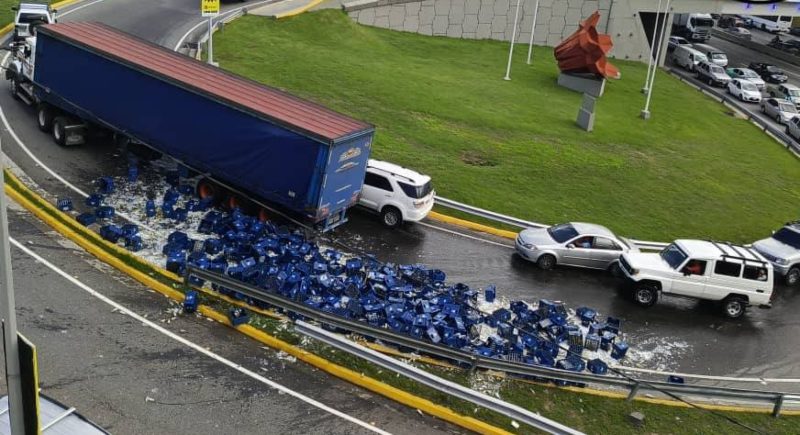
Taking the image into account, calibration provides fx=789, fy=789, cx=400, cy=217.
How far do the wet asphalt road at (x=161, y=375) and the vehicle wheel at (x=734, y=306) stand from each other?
10.8 meters

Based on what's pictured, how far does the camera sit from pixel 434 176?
27250 millimetres

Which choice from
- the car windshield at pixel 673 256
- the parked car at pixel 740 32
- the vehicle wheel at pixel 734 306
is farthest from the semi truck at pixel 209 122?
the parked car at pixel 740 32

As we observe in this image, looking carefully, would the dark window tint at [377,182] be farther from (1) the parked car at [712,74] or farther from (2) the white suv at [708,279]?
(1) the parked car at [712,74]

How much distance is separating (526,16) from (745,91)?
1548 centimetres

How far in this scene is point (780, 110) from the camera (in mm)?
47562

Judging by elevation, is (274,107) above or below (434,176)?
above

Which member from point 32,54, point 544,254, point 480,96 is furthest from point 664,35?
point 32,54

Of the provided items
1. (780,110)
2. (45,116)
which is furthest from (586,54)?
(45,116)

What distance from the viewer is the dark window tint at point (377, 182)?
75.2 ft

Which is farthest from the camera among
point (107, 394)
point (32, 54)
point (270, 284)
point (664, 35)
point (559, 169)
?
point (664, 35)

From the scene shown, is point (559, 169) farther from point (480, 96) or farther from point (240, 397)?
point (240, 397)

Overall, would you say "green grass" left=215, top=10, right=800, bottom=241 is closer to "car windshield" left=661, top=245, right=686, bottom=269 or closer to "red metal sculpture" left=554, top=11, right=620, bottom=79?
"red metal sculpture" left=554, top=11, right=620, bottom=79

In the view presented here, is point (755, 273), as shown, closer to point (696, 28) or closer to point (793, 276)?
point (793, 276)

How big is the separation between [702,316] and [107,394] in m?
15.3
